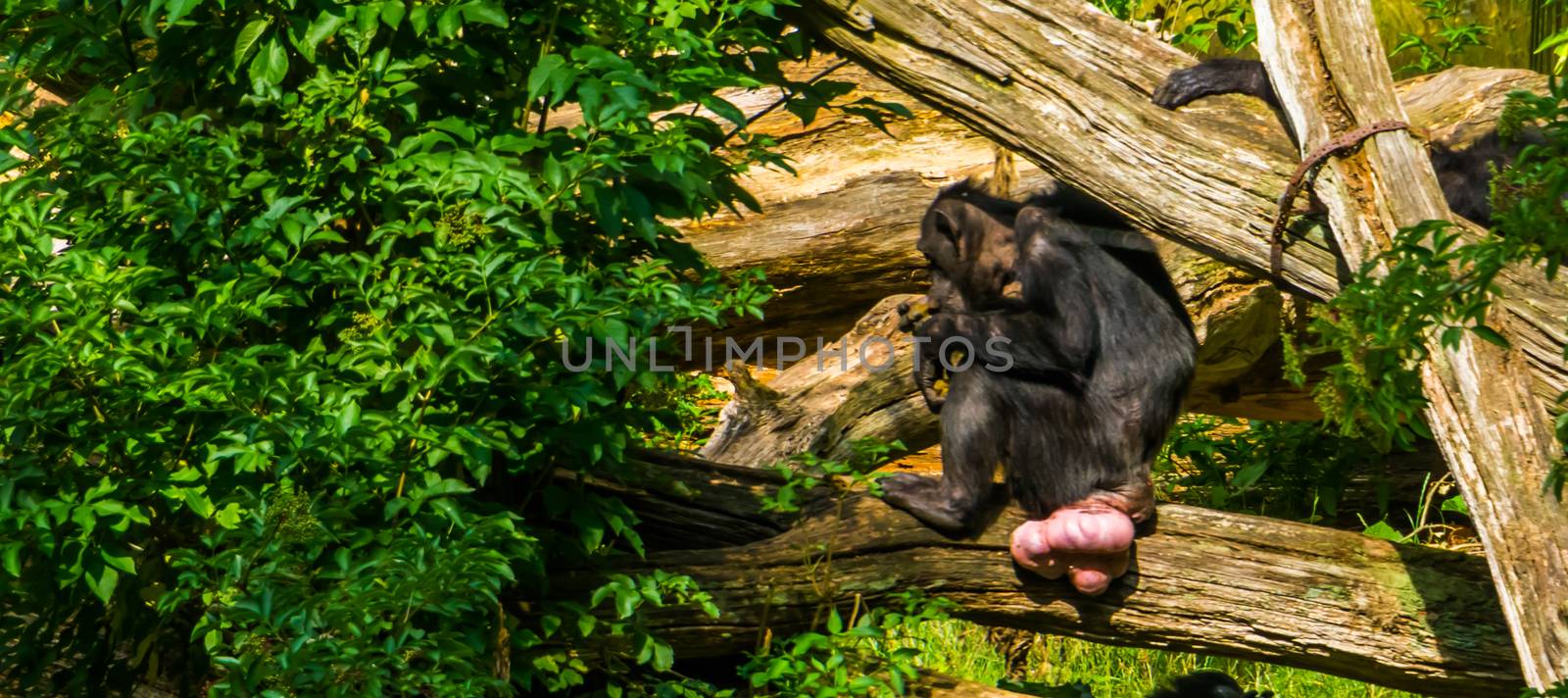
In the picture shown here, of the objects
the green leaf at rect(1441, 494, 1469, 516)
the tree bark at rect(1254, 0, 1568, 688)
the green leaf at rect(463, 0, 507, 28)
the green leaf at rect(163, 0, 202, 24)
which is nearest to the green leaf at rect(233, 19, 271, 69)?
the green leaf at rect(163, 0, 202, 24)

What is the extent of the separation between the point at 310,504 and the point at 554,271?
673 mm

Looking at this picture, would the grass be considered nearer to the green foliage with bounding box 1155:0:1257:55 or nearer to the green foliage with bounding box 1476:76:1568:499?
the green foliage with bounding box 1155:0:1257:55

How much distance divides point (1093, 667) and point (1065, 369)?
1.68 meters

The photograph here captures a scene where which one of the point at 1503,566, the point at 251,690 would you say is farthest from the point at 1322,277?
the point at 251,690

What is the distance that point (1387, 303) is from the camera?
2510 mm

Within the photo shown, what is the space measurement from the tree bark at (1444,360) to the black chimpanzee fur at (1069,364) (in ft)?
3.12

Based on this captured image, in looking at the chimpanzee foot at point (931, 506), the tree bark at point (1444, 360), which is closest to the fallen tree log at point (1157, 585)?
the chimpanzee foot at point (931, 506)

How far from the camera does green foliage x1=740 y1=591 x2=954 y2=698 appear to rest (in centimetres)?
381

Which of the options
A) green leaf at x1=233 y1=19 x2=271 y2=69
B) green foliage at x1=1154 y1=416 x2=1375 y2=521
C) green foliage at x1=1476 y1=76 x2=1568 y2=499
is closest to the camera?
green foliage at x1=1476 y1=76 x2=1568 y2=499

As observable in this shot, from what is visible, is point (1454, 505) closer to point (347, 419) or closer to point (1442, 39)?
point (1442, 39)

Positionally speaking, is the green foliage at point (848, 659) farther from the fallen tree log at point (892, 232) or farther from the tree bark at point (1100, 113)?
the fallen tree log at point (892, 232)

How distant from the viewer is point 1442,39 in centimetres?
795

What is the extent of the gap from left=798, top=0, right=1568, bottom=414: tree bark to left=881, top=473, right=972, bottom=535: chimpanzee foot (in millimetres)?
969

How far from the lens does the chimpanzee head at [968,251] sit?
518 cm
